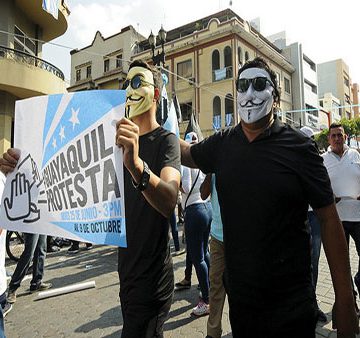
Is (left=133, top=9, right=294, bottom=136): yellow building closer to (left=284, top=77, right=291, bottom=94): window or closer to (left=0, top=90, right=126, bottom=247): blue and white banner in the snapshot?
(left=284, top=77, right=291, bottom=94): window

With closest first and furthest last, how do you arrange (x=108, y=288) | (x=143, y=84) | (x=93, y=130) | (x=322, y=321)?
(x=93, y=130) < (x=143, y=84) < (x=322, y=321) < (x=108, y=288)

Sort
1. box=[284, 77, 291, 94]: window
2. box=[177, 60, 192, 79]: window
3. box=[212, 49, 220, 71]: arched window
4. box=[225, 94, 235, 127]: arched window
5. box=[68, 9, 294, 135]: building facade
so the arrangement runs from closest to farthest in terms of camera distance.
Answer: box=[225, 94, 235, 127]: arched window, box=[68, 9, 294, 135]: building facade, box=[212, 49, 220, 71]: arched window, box=[177, 60, 192, 79]: window, box=[284, 77, 291, 94]: window

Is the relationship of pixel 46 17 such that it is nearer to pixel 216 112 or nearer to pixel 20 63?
pixel 20 63

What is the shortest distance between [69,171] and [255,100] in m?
1.14

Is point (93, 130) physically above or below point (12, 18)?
below

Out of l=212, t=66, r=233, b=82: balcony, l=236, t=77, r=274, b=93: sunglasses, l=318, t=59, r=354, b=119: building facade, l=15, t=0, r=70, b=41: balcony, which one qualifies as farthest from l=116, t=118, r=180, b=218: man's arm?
l=318, t=59, r=354, b=119: building facade

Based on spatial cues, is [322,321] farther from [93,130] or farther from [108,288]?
[93,130]

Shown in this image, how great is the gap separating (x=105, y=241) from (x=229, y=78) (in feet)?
72.5

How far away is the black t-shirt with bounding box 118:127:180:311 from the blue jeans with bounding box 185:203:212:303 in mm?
1929

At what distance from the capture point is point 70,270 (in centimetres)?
562

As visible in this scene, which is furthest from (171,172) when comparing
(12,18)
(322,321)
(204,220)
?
(12,18)

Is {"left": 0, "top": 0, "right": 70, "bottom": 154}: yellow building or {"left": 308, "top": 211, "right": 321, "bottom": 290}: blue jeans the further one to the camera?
{"left": 0, "top": 0, "right": 70, "bottom": 154}: yellow building

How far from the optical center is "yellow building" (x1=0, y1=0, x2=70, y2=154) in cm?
1052

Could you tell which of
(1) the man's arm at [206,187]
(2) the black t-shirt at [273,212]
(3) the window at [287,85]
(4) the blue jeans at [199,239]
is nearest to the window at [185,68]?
(3) the window at [287,85]
